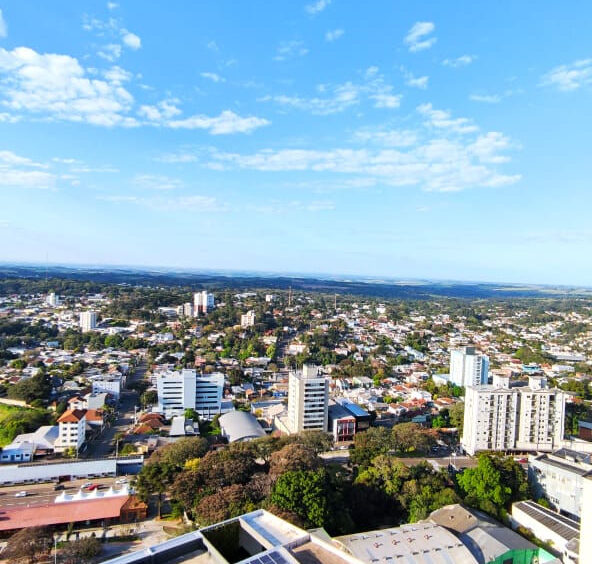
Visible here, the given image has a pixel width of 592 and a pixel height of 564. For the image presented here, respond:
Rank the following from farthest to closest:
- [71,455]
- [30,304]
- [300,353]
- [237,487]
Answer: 1. [30,304]
2. [300,353]
3. [71,455]
4. [237,487]

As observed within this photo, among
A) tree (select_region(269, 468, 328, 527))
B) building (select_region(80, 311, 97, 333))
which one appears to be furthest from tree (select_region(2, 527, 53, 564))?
building (select_region(80, 311, 97, 333))

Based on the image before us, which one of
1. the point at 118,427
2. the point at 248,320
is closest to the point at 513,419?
the point at 118,427

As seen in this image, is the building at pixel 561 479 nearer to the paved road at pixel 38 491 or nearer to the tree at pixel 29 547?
the paved road at pixel 38 491

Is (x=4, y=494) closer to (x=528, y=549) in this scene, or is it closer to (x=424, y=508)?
(x=424, y=508)

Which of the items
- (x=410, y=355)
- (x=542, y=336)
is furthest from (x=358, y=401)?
(x=542, y=336)

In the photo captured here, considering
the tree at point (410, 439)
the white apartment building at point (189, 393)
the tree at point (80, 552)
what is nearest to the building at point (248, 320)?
the white apartment building at point (189, 393)
